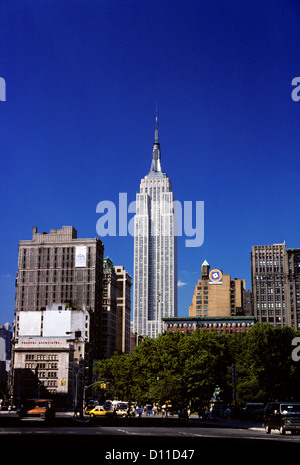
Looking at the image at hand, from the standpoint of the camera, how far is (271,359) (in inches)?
3629

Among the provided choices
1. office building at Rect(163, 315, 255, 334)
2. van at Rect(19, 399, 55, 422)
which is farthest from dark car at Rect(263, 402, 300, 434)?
office building at Rect(163, 315, 255, 334)

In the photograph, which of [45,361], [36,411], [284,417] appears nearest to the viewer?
[284,417]

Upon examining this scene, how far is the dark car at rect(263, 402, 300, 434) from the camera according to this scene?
3984 centimetres

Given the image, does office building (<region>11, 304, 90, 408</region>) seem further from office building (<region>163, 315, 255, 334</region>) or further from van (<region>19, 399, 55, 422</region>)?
van (<region>19, 399, 55, 422</region>)

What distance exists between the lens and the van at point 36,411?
143ft

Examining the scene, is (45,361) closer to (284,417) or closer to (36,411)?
(36,411)

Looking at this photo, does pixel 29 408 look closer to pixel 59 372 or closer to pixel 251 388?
pixel 251 388

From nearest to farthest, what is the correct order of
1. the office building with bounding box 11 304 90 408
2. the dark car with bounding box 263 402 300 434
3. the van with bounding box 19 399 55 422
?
the dark car with bounding box 263 402 300 434
the van with bounding box 19 399 55 422
the office building with bounding box 11 304 90 408

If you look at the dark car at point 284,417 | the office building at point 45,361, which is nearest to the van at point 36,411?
the dark car at point 284,417

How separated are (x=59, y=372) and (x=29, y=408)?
12619cm

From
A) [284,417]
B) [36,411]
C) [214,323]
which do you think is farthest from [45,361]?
[284,417]

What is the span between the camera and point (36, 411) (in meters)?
44.1

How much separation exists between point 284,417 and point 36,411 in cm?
1697

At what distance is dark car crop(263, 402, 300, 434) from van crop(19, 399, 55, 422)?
15.5 metres
